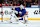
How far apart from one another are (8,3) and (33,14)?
78cm

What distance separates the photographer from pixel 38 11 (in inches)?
136

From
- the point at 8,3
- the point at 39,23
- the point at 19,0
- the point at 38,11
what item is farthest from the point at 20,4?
the point at 39,23

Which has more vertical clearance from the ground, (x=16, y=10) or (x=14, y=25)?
(x=16, y=10)

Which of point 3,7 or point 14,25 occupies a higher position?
point 3,7

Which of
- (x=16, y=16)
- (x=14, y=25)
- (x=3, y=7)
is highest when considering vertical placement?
(x=3, y=7)

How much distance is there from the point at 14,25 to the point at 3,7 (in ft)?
1.97

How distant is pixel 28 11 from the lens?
11.3 ft

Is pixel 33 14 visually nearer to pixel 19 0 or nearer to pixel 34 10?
pixel 34 10

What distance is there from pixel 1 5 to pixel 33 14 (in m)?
0.95

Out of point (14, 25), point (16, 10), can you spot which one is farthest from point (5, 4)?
point (14, 25)

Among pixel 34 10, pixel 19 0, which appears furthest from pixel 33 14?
pixel 19 0

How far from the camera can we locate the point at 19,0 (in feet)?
11.2

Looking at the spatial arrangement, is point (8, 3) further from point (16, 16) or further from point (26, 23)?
point (26, 23)

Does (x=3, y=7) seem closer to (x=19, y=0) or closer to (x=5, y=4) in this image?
(x=5, y=4)
